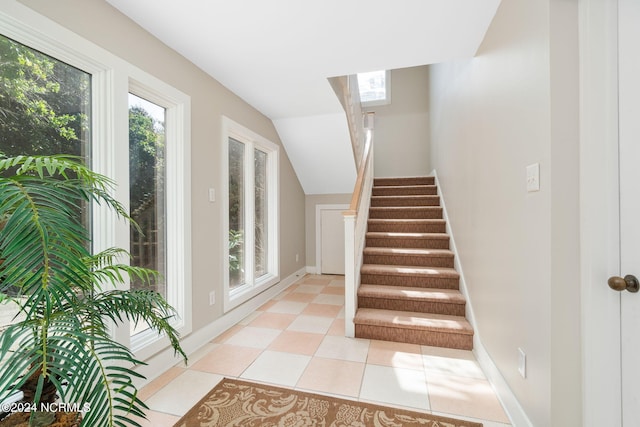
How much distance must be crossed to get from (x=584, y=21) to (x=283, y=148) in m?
3.37

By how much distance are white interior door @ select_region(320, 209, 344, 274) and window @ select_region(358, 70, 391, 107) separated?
2.50m

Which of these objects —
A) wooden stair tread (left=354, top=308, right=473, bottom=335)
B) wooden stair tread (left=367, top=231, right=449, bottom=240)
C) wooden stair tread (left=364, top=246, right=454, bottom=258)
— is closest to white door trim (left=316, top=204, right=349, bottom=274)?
wooden stair tread (left=367, top=231, right=449, bottom=240)

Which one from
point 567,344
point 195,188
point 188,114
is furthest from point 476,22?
point 195,188

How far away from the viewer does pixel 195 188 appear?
2348 mm

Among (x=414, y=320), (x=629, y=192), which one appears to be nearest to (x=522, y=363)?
(x=629, y=192)

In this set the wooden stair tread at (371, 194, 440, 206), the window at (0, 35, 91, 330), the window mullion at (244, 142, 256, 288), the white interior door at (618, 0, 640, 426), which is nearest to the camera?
the white interior door at (618, 0, 640, 426)

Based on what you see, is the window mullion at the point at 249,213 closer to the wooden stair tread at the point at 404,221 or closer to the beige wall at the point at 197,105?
the beige wall at the point at 197,105

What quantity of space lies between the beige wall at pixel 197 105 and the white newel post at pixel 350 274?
120 centimetres

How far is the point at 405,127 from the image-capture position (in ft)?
18.1

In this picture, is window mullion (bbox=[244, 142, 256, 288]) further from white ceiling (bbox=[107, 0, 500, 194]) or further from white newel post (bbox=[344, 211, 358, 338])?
white newel post (bbox=[344, 211, 358, 338])

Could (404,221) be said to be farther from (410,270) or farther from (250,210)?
(250,210)

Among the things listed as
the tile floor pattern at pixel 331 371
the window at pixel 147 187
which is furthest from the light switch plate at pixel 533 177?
the window at pixel 147 187

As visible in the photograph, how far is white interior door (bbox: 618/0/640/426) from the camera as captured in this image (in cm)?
100

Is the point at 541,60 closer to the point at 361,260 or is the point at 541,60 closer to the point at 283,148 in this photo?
the point at 361,260
